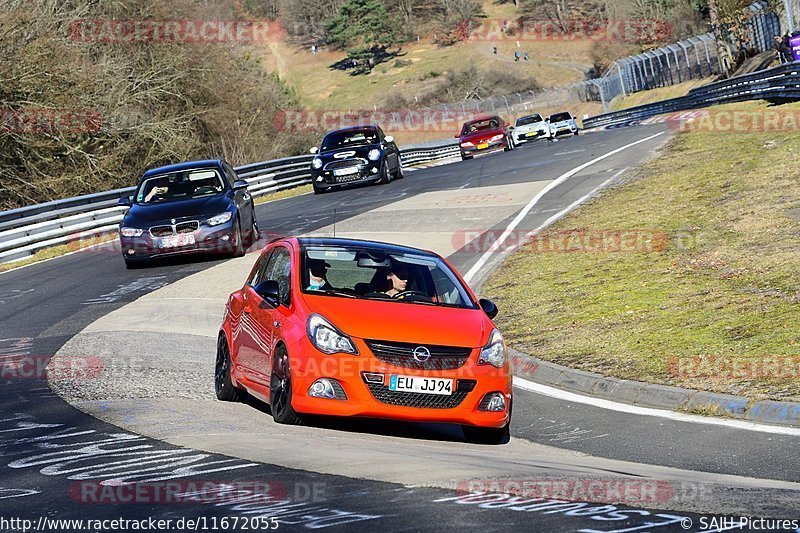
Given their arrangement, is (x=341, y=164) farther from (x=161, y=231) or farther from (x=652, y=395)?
(x=652, y=395)

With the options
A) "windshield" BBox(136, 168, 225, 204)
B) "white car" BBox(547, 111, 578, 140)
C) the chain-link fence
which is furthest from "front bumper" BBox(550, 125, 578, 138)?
"windshield" BBox(136, 168, 225, 204)

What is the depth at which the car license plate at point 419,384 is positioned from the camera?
8602 mm

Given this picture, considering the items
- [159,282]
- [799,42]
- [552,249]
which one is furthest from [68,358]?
[799,42]

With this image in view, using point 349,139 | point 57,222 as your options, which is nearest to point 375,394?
point 57,222

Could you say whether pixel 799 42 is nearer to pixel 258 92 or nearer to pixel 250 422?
pixel 258 92

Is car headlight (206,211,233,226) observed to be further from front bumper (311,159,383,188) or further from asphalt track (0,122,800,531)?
front bumper (311,159,383,188)

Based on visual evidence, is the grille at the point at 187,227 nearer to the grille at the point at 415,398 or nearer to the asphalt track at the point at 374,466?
the asphalt track at the point at 374,466

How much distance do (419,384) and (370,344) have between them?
456 millimetres

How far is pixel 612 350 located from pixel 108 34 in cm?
3700

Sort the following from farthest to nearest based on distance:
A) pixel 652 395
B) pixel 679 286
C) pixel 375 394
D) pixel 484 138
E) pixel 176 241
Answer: pixel 484 138 → pixel 176 241 → pixel 679 286 → pixel 652 395 → pixel 375 394

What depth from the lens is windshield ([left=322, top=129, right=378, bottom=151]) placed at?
112ft

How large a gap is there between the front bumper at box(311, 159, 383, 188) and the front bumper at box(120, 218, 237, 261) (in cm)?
1378

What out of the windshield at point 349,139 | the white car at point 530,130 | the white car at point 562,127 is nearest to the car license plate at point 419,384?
the windshield at point 349,139

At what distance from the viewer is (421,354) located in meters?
8.70
